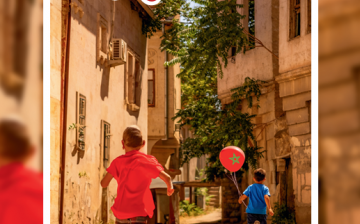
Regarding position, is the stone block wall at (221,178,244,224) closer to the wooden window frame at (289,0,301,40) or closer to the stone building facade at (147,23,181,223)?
the stone building facade at (147,23,181,223)

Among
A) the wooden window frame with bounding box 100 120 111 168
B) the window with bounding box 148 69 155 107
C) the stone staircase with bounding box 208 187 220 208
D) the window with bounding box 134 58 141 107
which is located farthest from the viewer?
the stone staircase with bounding box 208 187 220 208

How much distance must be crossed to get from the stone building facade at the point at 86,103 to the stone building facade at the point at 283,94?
3.33m

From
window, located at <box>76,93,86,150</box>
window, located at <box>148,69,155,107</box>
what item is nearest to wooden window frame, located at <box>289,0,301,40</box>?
window, located at <box>76,93,86,150</box>

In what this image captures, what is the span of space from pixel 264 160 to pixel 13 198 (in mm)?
9634

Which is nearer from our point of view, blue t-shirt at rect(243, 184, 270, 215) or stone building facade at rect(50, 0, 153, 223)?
blue t-shirt at rect(243, 184, 270, 215)

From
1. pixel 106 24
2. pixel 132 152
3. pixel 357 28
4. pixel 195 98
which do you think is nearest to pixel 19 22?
pixel 132 152

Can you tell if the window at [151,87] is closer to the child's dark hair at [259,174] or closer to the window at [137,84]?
the window at [137,84]

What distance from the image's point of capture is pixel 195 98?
18766 mm

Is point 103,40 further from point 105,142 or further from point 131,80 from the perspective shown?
point 131,80

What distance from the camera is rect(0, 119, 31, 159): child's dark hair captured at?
426 cm

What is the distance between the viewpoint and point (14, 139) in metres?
4.32

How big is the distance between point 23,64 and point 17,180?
40.8 inches

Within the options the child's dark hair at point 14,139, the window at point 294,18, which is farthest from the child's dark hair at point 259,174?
the window at point 294,18

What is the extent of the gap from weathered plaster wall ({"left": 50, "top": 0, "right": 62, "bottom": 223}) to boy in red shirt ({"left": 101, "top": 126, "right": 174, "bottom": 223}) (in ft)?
8.56
